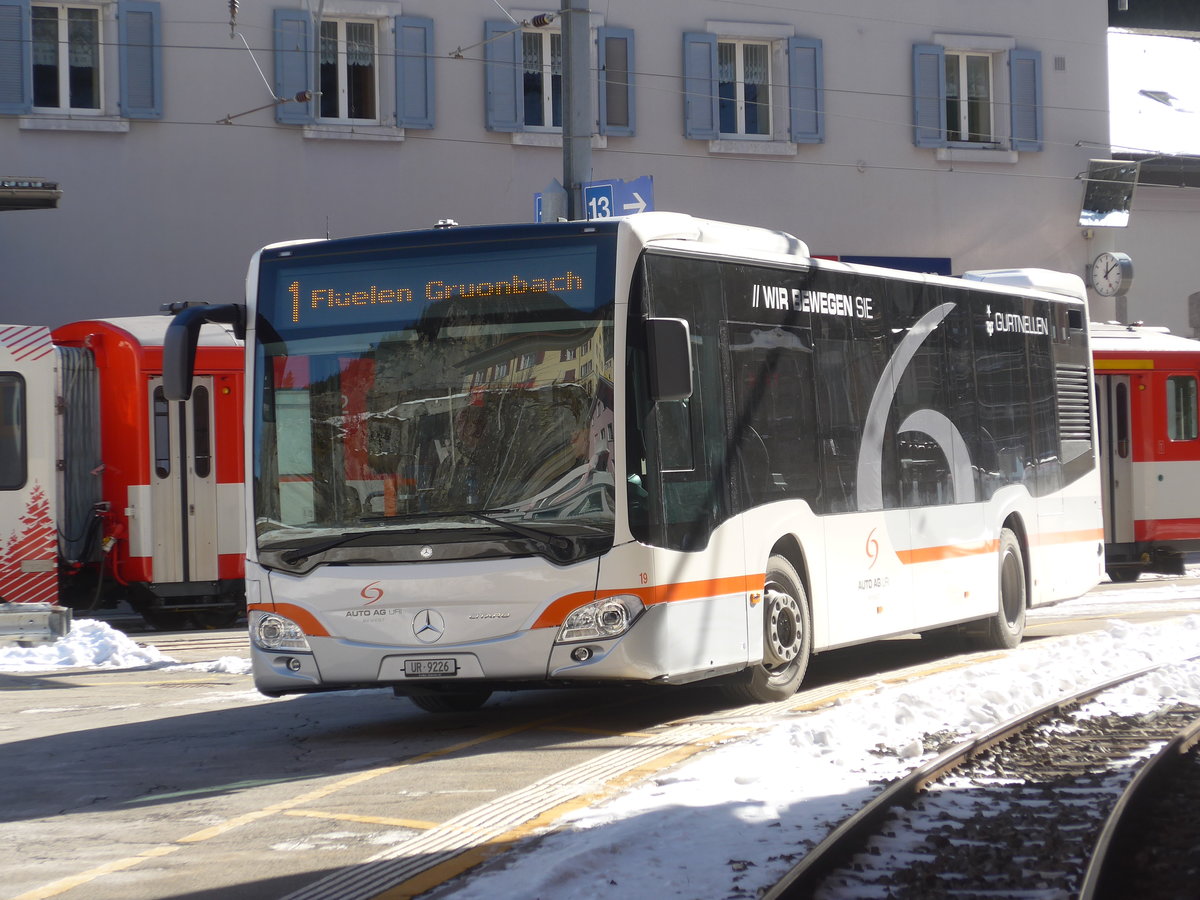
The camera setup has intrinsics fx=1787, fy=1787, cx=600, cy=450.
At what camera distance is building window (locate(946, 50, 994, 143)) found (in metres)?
29.3

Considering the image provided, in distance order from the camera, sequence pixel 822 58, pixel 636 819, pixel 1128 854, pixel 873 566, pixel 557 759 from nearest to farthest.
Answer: pixel 1128 854 → pixel 636 819 → pixel 557 759 → pixel 873 566 → pixel 822 58

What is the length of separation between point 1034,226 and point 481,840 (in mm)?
24550

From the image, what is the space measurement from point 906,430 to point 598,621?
403 cm

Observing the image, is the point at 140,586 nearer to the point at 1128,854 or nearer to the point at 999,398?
the point at 999,398

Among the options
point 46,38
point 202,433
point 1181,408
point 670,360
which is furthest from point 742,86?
point 670,360

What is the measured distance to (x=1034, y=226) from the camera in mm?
29641

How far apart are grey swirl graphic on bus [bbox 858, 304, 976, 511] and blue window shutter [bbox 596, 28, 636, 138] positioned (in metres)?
13.6

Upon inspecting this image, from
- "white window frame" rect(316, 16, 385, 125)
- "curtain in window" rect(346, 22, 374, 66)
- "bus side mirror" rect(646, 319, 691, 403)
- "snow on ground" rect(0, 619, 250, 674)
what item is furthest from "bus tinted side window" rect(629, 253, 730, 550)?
"curtain in window" rect(346, 22, 374, 66)

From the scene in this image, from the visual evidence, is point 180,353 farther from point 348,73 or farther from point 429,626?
point 348,73

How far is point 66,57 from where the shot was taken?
23703mm

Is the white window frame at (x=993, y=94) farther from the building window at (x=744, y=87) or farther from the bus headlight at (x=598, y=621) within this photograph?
the bus headlight at (x=598, y=621)

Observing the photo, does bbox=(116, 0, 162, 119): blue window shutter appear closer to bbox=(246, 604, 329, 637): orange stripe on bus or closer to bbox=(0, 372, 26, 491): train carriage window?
bbox=(0, 372, 26, 491): train carriage window

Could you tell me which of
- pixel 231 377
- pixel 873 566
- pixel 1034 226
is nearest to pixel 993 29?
pixel 1034 226

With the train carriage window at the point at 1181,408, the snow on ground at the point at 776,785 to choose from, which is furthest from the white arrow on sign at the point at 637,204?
the train carriage window at the point at 1181,408
